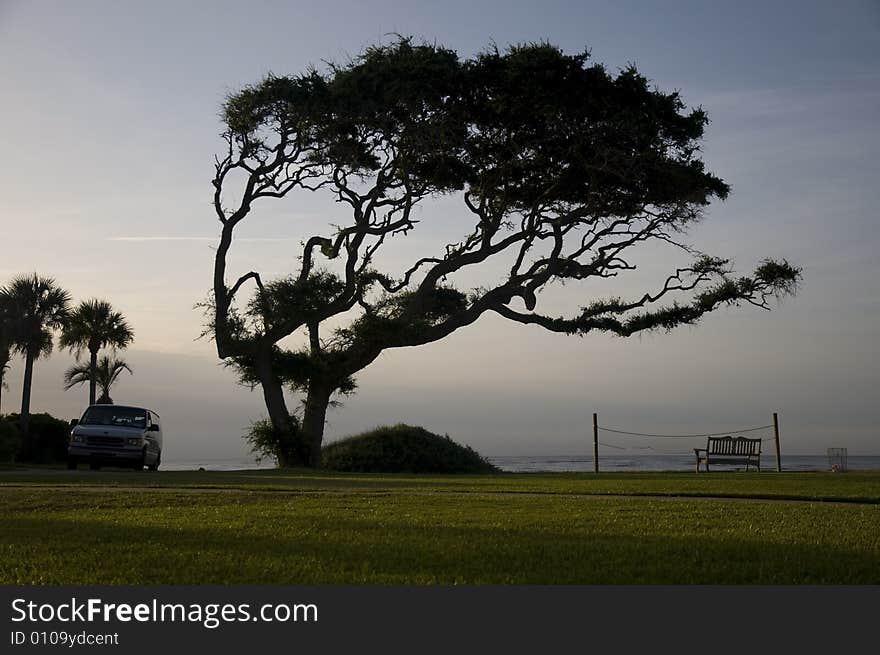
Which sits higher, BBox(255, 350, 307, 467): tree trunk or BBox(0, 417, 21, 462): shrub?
BBox(255, 350, 307, 467): tree trunk

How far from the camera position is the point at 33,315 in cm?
4391

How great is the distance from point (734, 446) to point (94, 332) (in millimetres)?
32875

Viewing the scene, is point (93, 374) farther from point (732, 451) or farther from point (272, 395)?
point (732, 451)

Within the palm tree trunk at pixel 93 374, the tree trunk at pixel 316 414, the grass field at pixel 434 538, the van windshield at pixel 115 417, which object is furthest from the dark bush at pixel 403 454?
the palm tree trunk at pixel 93 374

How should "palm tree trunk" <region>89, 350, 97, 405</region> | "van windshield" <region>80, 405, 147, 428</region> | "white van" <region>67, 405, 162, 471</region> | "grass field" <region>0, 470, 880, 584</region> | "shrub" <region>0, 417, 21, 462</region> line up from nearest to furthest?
"grass field" <region>0, 470, 880, 584</region>
"white van" <region>67, 405, 162, 471</region>
"van windshield" <region>80, 405, 147, 428</region>
"shrub" <region>0, 417, 21, 462</region>
"palm tree trunk" <region>89, 350, 97, 405</region>

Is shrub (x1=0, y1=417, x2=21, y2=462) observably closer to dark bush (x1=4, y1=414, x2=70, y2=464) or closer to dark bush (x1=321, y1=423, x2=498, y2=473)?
dark bush (x1=4, y1=414, x2=70, y2=464)

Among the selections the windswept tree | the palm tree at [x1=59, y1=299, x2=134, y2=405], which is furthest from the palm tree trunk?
Answer: the windswept tree

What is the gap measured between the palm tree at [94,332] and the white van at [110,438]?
21731 mm

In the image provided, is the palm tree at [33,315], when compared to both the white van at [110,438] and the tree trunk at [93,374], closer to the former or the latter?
the tree trunk at [93,374]

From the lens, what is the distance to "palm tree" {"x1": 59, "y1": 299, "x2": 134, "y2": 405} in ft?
153

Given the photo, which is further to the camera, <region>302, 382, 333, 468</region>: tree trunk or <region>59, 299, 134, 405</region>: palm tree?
<region>59, 299, 134, 405</region>: palm tree

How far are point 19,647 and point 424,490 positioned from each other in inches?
457

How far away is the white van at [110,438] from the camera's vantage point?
2498cm

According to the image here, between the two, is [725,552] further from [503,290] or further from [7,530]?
[503,290]
